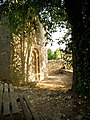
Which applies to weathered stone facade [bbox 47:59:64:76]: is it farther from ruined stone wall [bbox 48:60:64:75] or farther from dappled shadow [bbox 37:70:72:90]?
dappled shadow [bbox 37:70:72:90]

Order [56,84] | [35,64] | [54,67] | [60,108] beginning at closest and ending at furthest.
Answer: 1. [60,108]
2. [56,84]
3. [35,64]
4. [54,67]

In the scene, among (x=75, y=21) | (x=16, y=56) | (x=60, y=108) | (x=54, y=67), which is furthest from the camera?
(x=54, y=67)

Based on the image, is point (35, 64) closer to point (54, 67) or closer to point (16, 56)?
point (16, 56)

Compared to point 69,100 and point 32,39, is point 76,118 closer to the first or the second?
point 69,100

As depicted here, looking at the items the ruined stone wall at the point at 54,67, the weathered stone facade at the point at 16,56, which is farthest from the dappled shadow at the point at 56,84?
the ruined stone wall at the point at 54,67

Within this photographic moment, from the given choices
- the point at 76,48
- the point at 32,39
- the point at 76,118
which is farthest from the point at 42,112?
the point at 32,39

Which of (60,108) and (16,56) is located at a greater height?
(16,56)

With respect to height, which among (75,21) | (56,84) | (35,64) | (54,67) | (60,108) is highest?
(75,21)

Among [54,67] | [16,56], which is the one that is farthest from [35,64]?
[54,67]

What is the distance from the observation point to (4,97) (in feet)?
21.6

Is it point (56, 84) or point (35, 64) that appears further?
point (35, 64)

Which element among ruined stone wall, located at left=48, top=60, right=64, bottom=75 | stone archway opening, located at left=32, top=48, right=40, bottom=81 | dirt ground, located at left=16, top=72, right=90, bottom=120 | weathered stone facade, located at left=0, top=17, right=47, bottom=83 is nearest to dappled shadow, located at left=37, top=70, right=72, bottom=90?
stone archway opening, located at left=32, top=48, right=40, bottom=81

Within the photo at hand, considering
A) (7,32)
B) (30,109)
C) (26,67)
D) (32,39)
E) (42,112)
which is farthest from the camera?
(32,39)

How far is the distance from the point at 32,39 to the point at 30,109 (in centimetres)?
1229
